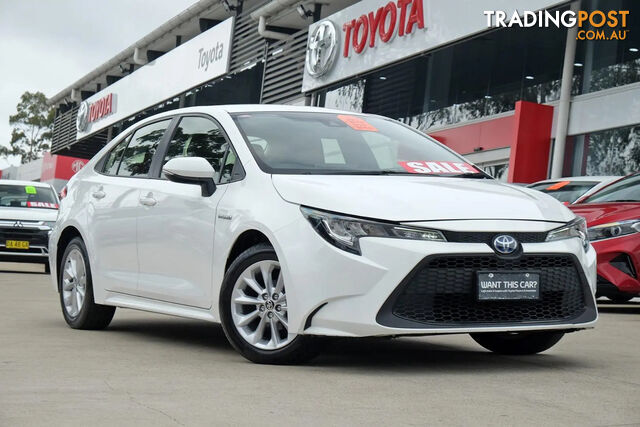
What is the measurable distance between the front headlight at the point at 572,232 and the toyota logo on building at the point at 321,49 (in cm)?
2210

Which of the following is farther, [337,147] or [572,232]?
[337,147]

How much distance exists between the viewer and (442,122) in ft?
80.9

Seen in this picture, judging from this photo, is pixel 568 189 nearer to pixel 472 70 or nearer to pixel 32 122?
pixel 472 70

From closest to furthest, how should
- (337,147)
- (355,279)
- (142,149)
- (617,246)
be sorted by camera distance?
(355,279)
(337,147)
(142,149)
(617,246)

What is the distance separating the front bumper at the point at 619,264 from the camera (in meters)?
9.99

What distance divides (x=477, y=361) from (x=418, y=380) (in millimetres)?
973

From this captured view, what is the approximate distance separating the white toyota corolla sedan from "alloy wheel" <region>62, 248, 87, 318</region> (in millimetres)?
595

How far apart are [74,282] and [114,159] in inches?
37.2

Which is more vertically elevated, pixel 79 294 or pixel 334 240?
pixel 334 240

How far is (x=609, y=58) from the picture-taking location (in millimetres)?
19969

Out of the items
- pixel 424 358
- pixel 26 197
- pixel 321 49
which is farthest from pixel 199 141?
pixel 321 49

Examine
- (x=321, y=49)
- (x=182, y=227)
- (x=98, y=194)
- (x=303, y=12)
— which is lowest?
(x=182, y=227)

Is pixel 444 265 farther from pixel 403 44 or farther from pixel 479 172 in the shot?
pixel 403 44

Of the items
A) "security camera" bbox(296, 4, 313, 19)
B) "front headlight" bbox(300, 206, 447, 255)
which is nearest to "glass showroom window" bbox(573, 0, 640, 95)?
"security camera" bbox(296, 4, 313, 19)
